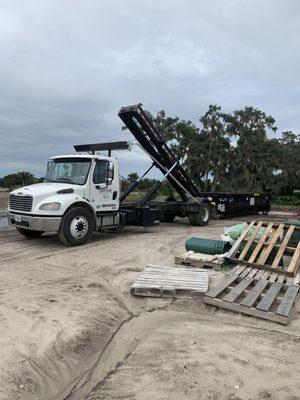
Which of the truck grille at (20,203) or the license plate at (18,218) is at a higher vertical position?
the truck grille at (20,203)

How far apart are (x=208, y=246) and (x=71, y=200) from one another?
3752 mm

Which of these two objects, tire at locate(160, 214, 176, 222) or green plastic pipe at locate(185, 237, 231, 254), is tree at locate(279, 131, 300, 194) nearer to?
tire at locate(160, 214, 176, 222)

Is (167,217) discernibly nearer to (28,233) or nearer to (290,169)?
(28,233)

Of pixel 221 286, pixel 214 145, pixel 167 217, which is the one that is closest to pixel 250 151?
pixel 214 145

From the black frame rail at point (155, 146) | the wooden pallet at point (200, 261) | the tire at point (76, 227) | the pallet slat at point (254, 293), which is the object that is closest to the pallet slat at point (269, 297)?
the pallet slat at point (254, 293)

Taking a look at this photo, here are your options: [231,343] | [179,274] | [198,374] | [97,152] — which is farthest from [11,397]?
[97,152]

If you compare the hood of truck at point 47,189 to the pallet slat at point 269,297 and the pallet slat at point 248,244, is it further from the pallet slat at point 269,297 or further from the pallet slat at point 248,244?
the pallet slat at point 269,297

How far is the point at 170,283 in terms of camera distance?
6.52 m

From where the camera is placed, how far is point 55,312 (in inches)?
205

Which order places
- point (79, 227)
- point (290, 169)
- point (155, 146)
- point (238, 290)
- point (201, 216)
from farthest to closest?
point (290, 169)
point (201, 216)
point (155, 146)
point (79, 227)
point (238, 290)

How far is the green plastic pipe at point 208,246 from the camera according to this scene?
28.4ft

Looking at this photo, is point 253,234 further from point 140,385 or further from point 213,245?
point 140,385

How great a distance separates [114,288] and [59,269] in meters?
1.66

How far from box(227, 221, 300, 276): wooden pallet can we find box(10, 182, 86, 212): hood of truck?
4.45m
